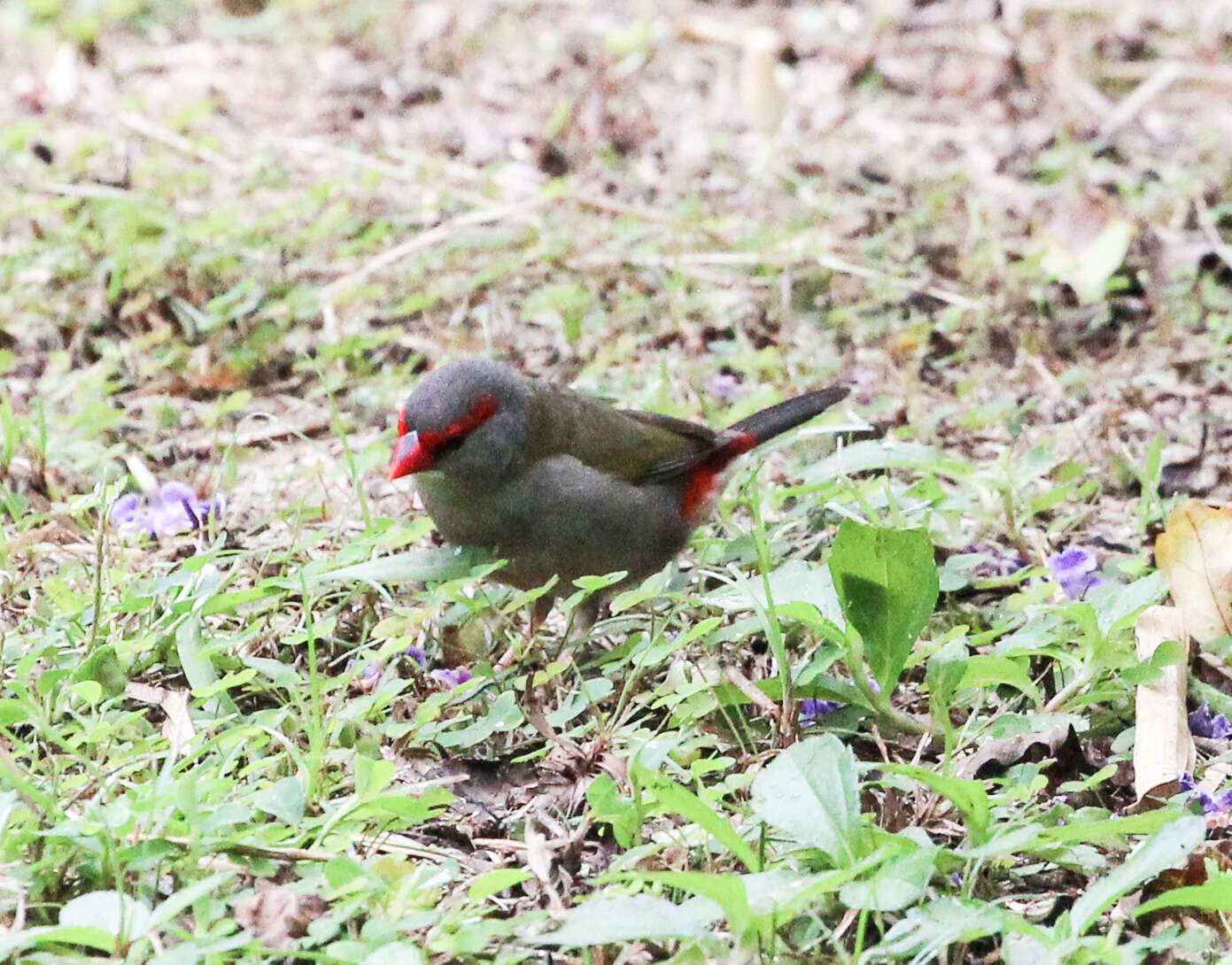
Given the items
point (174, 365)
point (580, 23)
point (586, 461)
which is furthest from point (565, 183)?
point (586, 461)

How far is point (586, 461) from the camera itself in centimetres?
374

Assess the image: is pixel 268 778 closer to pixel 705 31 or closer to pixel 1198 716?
pixel 1198 716

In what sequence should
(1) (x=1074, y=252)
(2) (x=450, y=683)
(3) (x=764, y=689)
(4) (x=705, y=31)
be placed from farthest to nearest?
1. (4) (x=705, y=31)
2. (1) (x=1074, y=252)
3. (2) (x=450, y=683)
4. (3) (x=764, y=689)

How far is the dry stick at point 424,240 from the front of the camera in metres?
5.73

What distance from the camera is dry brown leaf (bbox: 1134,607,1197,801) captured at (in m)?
2.85

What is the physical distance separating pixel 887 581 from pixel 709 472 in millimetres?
1117

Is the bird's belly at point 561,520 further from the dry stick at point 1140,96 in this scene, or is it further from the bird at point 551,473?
the dry stick at point 1140,96

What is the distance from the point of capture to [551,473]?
363cm

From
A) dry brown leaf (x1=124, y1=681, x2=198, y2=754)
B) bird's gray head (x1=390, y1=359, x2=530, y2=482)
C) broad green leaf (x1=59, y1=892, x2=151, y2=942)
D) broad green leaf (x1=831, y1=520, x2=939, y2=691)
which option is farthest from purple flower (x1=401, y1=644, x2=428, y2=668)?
broad green leaf (x1=59, y1=892, x2=151, y2=942)

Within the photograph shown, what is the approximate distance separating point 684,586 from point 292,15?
623 cm

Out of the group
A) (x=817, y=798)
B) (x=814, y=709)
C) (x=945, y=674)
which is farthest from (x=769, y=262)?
(x=817, y=798)

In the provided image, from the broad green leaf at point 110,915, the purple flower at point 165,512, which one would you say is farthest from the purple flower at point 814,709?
the purple flower at point 165,512

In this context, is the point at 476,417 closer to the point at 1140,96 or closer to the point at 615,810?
the point at 615,810

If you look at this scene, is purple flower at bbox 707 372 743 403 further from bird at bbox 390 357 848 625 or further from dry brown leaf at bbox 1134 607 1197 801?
dry brown leaf at bbox 1134 607 1197 801
